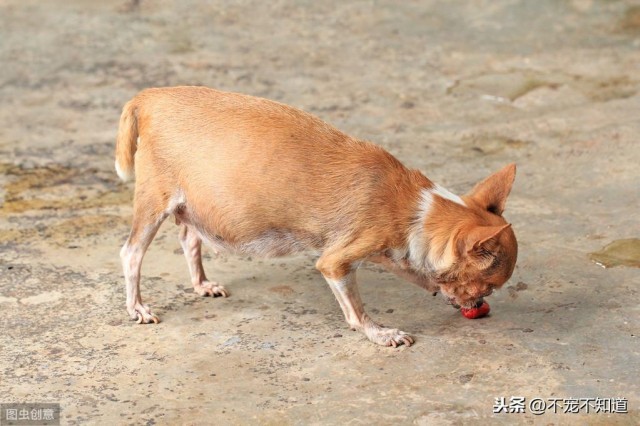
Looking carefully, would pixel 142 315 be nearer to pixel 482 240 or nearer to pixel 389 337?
pixel 389 337

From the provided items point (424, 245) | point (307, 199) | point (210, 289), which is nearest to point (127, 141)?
point (210, 289)

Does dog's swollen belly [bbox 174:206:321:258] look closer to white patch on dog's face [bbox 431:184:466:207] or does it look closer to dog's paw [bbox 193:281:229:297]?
dog's paw [bbox 193:281:229:297]

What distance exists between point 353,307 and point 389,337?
242mm

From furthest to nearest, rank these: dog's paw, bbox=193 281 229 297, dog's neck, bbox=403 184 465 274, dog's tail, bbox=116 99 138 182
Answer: dog's paw, bbox=193 281 229 297, dog's tail, bbox=116 99 138 182, dog's neck, bbox=403 184 465 274

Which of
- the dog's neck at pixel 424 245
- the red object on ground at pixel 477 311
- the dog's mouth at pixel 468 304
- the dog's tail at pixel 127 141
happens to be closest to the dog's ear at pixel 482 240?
the dog's neck at pixel 424 245

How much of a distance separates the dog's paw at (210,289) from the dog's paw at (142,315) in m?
0.37

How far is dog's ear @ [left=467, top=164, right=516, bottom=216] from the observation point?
5.48 meters

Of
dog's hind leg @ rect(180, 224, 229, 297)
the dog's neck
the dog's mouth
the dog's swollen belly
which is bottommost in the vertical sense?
dog's hind leg @ rect(180, 224, 229, 297)

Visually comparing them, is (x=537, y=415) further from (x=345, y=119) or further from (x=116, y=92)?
(x=116, y=92)

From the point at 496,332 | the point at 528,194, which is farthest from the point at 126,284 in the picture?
the point at 528,194

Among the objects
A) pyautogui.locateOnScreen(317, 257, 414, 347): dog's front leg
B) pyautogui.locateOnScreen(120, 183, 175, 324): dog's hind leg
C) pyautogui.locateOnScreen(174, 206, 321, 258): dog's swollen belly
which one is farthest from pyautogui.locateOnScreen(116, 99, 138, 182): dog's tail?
pyautogui.locateOnScreen(317, 257, 414, 347): dog's front leg

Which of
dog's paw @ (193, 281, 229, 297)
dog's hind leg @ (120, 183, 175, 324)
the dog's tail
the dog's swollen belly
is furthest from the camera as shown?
dog's paw @ (193, 281, 229, 297)

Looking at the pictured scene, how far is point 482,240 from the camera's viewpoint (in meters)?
5.09

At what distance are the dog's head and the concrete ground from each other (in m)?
0.30
